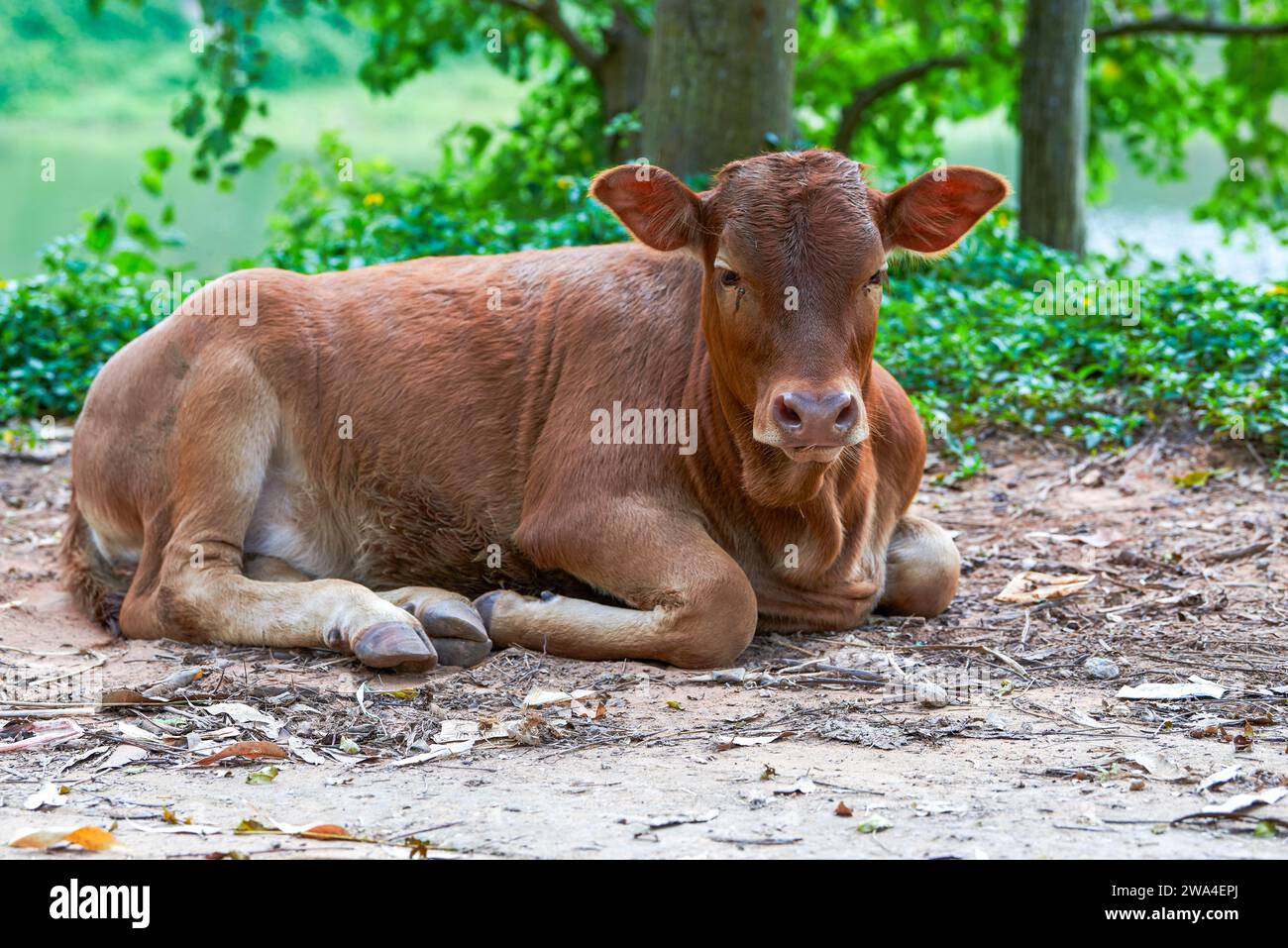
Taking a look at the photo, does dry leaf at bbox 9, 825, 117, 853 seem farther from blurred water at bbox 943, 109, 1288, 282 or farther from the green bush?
blurred water at bbox 943, 109, 1288, 282

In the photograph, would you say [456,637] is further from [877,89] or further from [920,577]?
[877,89]

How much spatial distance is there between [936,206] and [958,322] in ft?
11.6

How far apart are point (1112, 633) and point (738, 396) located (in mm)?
1599

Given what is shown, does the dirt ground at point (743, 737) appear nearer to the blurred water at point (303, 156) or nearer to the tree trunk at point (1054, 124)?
the tree trunk at point (1054, 124)

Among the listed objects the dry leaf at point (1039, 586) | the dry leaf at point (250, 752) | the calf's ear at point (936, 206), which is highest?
the calf's ear at point (936, 206)

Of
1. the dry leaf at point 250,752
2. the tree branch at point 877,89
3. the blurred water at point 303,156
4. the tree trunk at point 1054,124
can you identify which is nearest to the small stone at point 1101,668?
the dry leaf at point 250,752

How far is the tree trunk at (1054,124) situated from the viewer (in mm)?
10594

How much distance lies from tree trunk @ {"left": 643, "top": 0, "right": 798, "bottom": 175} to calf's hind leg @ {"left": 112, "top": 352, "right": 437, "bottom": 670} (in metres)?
4.23

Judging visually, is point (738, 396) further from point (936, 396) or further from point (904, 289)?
point (904, 289)

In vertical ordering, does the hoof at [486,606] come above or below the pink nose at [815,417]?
below

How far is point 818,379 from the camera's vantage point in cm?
456

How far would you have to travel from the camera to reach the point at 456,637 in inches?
198

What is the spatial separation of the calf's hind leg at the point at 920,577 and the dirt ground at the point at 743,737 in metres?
0.09

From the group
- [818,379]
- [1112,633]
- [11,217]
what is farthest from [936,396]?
[11,217]
